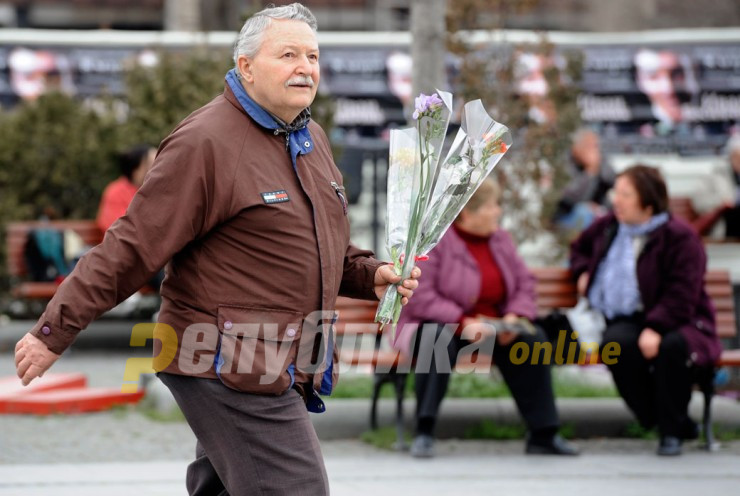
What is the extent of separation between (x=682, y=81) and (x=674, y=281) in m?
10.9

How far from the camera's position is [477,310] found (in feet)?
25.5

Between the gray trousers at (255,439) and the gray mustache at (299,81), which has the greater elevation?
the gray mustache at (299,81)

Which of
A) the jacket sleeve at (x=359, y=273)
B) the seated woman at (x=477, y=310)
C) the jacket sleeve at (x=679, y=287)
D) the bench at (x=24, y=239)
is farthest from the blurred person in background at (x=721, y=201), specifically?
the jacket sleeve at (x=359, y=273)

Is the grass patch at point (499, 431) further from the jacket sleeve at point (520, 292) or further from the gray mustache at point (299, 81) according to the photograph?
the gray mustache at point (299, 81)

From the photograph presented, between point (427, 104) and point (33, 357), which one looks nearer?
point (33, 357)

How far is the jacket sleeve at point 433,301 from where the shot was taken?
748 centimetres

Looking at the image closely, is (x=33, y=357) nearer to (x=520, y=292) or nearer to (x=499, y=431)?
(x=520, y=292)

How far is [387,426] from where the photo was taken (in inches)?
316

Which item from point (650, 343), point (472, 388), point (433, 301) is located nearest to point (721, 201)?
point (472, 388)

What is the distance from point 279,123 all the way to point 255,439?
100cm

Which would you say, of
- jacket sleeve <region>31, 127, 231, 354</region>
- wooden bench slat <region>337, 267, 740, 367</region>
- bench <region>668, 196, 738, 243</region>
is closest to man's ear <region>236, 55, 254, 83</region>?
jacket sleeve <region>31, 127, 231, 354</region>

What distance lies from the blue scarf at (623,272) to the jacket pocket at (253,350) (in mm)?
4200

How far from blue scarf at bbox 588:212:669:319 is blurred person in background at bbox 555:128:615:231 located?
8.11 feet

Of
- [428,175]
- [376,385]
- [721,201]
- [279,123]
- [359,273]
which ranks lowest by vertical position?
[376,385]
